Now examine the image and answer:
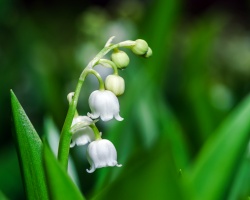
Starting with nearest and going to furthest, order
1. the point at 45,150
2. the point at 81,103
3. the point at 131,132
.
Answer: the point at 45,150, the point at 131,132, the point at 81,103

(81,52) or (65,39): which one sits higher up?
(65,39)

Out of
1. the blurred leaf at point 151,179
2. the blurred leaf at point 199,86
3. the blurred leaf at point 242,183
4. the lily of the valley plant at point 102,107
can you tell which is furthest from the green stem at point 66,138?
the blurred leaf at point 199,86

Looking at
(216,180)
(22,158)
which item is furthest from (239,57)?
(22,158)

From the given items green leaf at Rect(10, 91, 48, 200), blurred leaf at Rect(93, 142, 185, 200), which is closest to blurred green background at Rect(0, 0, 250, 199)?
blurred leaf at Rect(93, 142, 185, 200)

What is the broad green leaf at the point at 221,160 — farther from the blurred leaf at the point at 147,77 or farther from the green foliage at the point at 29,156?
the green foliage at the point at 29,156

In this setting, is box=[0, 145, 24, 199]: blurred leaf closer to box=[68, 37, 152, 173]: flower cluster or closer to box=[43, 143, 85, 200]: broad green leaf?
box=[68, 37, 152, 173]: flower cluster

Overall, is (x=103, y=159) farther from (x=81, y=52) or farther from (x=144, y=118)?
(x=81, y=52)

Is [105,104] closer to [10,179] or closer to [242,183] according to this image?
[242,183]
